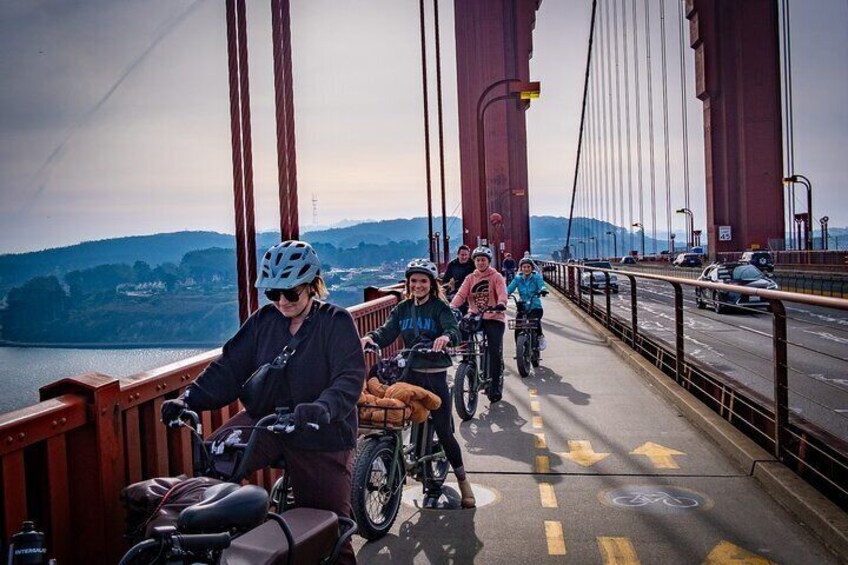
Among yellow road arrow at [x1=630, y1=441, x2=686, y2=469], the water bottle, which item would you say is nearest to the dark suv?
yellow road arrow at [x1=630, y1=441, x2=686, y2=469]

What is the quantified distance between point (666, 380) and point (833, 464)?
14.0ft

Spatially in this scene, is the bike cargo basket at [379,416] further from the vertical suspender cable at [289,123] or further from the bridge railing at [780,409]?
the vertical suspender cable at [289,123]

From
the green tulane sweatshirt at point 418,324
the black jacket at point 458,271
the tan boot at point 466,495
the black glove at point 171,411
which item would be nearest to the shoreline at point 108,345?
the green tulane sweatshirt at point 418,324

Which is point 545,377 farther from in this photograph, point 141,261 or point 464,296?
point 141,261

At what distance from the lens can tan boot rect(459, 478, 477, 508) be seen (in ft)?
17.4

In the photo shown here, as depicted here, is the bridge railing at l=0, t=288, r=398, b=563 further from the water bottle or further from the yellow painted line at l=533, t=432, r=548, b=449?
the yellow painted line at l=533, t=432, r=548, b=449

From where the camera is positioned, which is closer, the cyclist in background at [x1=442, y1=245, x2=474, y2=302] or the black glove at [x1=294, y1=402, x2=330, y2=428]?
the black glove at [x1=294, y1=402, x2=330, y2=428]

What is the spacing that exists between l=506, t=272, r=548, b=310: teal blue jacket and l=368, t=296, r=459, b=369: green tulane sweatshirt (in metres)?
5.96

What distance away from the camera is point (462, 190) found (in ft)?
177

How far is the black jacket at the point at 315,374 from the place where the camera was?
3355mm

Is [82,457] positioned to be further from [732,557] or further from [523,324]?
[523,324]

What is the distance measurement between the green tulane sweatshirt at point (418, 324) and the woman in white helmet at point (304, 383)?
2096 millimetres

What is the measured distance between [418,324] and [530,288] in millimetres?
6319

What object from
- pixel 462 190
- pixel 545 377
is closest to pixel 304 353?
pixel 545 377
